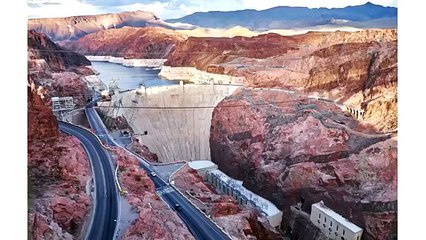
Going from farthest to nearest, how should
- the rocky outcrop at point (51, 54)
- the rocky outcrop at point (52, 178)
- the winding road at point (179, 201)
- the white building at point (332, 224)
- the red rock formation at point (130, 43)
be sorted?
the red rock formation at point (130, 43) < the white building at point (332, 224) < the rocky outcrop at point (51, 54) < the winding road at point (179, 201) < the rocky outcrop at point (52, 178)

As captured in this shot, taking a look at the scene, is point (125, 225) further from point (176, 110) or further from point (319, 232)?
point (319, 232)

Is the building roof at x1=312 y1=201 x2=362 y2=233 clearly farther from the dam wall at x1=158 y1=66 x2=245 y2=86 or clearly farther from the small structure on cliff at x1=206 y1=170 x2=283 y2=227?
the dam wall at x1=158 y1=66 x2=245 y2=86

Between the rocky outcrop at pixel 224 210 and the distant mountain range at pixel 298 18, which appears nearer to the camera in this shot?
the rocky outcrop at pixel 224 210

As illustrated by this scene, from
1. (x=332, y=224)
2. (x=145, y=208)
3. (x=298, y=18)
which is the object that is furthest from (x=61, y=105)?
(x=332, y=224)

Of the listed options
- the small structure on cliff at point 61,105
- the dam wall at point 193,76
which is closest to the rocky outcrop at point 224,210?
the dam wall at point 193,76

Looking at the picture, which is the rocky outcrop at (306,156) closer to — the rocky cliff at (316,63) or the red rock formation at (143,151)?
the rocky cliff at (316,63)

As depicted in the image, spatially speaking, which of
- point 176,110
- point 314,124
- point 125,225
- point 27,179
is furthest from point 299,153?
point 27,179
